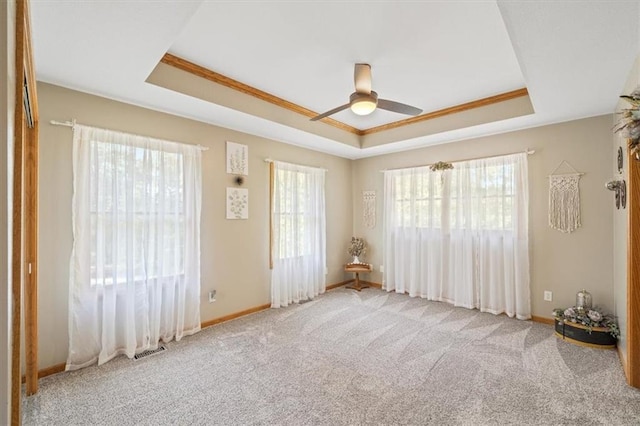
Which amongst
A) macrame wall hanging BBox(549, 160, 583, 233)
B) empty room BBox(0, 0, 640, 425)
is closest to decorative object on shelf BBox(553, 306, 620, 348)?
empty room BBox(0, 0, 640, 425)

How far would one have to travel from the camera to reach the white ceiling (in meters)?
1.75

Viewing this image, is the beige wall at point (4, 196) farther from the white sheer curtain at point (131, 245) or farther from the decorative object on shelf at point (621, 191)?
the decorative object on shelf at point (621, 191)

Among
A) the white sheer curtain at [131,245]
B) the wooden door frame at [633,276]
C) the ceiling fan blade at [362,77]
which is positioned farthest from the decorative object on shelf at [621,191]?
the white sheer curtain at [131,245]

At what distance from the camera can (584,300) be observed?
324 cm

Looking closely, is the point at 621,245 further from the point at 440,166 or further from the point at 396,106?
the point at 396,106

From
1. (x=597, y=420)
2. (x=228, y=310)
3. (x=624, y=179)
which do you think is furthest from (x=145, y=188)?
(x=624, y=179)

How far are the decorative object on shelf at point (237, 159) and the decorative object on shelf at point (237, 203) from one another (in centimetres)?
24

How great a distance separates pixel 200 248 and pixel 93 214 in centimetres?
110

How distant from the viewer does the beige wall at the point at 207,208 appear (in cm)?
252

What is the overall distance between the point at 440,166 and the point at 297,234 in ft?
7.94

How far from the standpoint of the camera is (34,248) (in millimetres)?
2234

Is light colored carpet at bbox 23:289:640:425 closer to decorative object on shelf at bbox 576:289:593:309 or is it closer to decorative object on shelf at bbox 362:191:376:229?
decorative object on shelf at bbox 576:289:593:309

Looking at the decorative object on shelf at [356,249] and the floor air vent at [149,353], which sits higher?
the decorative object on shelf at [356,249]

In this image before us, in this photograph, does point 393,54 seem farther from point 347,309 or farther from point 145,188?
point 347,309
